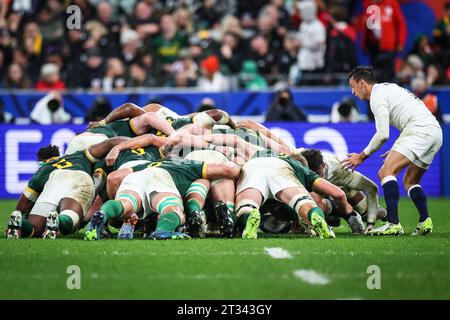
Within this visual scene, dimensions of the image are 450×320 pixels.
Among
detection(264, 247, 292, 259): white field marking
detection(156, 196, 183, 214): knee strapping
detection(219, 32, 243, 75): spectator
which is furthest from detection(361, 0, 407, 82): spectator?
detection(264, 247, 292, 259): white field marking

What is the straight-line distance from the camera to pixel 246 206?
1090 cm

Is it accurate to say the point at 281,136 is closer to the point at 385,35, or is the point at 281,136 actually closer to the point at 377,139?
the point at 385,35

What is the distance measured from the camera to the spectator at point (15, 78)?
20.0 meters

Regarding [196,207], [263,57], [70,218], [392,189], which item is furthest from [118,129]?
[263,57]

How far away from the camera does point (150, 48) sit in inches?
814

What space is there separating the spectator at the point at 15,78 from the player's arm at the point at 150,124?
778 cm

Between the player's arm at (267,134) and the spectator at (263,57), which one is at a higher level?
the spectator at (263,57)

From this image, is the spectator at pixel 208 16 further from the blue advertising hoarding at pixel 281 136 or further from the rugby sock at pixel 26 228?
the rugby sock at pixel 26 228

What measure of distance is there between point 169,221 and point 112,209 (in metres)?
0.62

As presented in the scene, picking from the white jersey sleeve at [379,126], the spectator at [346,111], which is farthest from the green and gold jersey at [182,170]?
the spectator at [346,111]

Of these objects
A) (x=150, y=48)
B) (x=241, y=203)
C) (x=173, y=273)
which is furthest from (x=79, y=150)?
(x=150, y=48)

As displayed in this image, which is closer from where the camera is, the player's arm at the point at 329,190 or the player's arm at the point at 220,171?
the player's arm at the point at 329,190

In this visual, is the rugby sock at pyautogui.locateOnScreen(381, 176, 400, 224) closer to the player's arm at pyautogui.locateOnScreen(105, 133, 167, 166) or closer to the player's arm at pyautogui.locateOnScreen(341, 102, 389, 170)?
the player's arm at pyautogui.locateOnScreen(341, 102, 389, 170)

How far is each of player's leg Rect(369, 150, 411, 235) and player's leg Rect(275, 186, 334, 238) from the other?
2.58 feet
